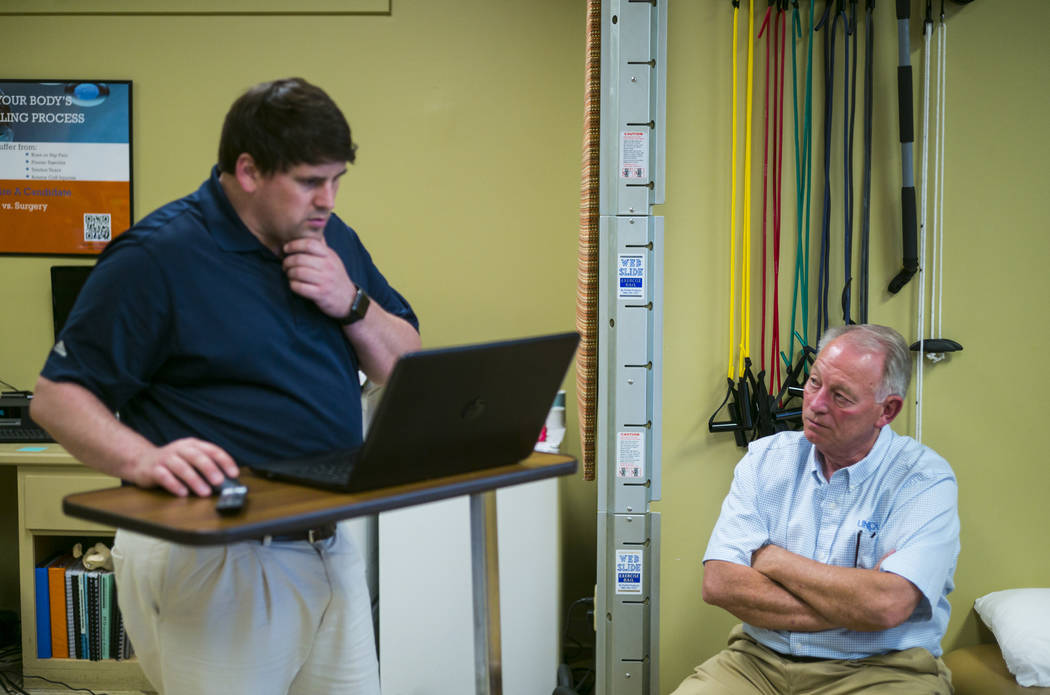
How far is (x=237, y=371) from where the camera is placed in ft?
4.19

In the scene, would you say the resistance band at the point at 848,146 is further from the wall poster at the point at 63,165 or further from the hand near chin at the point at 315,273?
the wall poster at the point at 63,165

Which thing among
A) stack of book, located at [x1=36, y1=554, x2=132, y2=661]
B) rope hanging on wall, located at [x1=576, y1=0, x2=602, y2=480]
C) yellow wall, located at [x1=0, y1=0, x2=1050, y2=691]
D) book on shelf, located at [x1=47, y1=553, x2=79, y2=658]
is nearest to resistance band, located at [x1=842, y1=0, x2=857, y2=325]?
rope hanging on wall, located at [x1=576, y1=0, x2=602, y2=480]

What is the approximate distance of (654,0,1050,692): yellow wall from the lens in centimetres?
233

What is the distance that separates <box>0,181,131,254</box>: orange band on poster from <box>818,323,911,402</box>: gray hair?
258cm

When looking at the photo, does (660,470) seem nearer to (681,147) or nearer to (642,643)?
(642,643)

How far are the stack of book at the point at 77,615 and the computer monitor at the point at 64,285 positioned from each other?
897 mm

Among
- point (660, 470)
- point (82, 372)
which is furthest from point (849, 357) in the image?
point (82, 372)

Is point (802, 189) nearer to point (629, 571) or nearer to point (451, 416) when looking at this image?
point (629, 571)

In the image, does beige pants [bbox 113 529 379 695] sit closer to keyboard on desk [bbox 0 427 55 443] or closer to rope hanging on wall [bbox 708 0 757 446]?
rope hanging on wall [bbox 708 0 757 446]

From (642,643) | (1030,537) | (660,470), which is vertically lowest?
(642,643)

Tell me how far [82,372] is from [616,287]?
1438 mm

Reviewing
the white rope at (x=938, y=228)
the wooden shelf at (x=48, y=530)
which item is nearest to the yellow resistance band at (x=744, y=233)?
the white rope at (x=938, y=228)

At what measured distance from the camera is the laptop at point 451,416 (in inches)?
37.6

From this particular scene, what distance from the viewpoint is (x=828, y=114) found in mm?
2340
